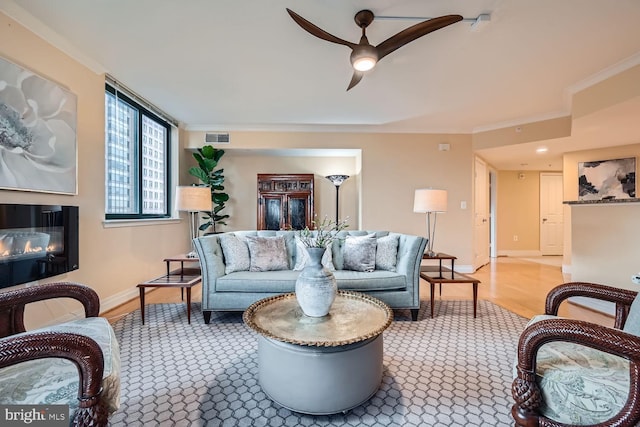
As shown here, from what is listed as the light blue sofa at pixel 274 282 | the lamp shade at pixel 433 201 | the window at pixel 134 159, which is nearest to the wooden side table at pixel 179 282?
the light blue sofa at pixel 274 282

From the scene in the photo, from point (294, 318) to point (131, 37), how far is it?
2676mm

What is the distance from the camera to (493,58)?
273 cm

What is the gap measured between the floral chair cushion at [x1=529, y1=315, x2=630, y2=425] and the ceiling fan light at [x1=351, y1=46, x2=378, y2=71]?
80.0 inches

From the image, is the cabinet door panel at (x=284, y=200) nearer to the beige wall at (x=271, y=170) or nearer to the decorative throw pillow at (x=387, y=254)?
the beige wall at (x=271, y=170)

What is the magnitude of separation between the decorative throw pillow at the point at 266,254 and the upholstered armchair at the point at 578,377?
2.23 meters

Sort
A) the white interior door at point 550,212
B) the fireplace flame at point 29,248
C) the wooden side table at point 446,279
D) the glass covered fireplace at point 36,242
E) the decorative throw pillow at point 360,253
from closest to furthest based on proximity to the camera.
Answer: the glass covered fireplace at point 36,242 → the fireplace flame at point 29,248 → the wooden side table at point 446,279 → the decorative throw pillow at point 360,253 → the white interior door at point 550,212

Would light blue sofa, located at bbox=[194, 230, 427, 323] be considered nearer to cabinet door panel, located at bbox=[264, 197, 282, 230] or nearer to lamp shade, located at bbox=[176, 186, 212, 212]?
lamp shade, located at bbox=[176, 186, 212, 212]

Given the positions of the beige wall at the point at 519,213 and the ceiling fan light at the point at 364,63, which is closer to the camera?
the ceiling fan light at the point at 364,63

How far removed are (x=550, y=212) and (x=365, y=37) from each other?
7321mm

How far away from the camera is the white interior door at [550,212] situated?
274 inches

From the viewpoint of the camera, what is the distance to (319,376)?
1440 millimetres

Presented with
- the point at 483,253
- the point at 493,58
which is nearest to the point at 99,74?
the point at 493,58

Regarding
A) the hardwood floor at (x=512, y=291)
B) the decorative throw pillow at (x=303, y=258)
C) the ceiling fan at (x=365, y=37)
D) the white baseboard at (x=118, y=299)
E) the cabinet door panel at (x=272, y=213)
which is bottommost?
the hardwood floor at (x=512, y=291)

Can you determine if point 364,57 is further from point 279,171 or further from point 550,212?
point 550,212
